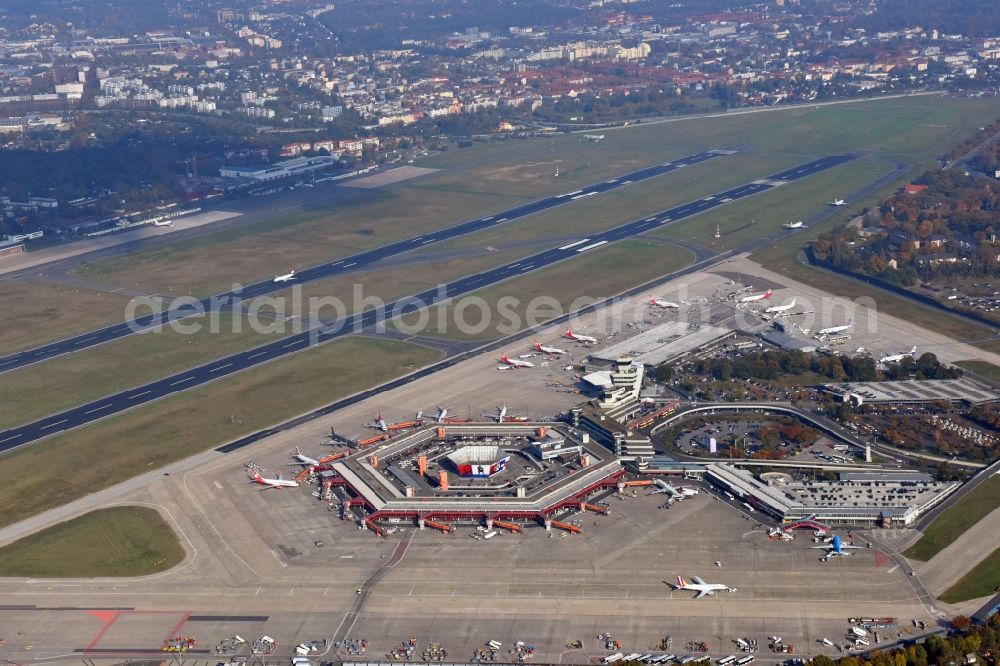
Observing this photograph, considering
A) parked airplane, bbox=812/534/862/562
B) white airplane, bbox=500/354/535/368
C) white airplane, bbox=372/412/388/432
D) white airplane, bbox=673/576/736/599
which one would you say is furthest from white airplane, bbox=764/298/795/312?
white airplane, bbox=673/576/736/599

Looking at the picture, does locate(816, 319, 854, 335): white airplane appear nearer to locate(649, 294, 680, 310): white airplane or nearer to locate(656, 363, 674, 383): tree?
locate(649, 294, 680, 310): white airplane

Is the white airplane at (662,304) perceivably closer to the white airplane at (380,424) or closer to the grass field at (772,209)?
the grass field at (772,209)

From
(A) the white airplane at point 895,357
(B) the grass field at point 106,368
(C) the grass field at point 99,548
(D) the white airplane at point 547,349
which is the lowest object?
(A) the white airplane at point 895,357

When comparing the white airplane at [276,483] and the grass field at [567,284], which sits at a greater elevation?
the white airplane at [276,483]

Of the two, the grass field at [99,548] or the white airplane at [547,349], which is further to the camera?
the white airplane at [547,349]

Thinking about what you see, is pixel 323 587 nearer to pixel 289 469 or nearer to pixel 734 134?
pixel 289 469

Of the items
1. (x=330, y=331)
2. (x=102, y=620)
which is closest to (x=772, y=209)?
(x=330, y=331)

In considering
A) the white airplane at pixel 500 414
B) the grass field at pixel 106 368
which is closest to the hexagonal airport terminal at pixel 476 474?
the white airplane at pixel 500 414

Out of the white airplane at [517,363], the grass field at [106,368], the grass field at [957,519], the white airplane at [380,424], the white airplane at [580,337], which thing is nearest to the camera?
the grass field at [957,519]
